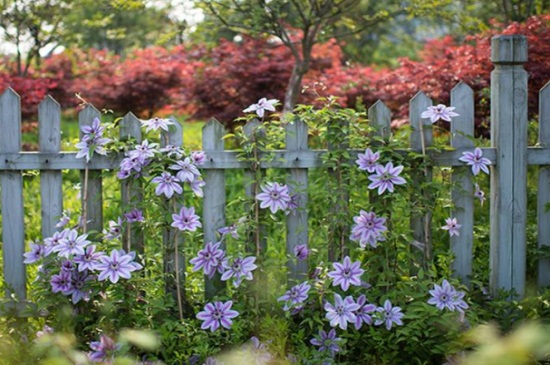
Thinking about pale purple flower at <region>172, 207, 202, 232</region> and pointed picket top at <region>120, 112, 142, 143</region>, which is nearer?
pale purple flower at <region>172, 207, 202, 232</region>

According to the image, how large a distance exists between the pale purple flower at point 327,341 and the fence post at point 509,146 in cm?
95

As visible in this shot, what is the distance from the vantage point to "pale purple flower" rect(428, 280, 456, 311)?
298cm

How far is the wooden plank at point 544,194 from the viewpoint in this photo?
3.28 m

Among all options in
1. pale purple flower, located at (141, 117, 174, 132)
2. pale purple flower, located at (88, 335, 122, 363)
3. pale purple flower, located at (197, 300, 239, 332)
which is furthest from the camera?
pale purple flower, located at (141, 117, 174, 132)

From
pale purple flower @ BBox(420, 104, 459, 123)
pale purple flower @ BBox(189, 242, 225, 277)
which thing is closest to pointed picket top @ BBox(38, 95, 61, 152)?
pale purple flower @ BBox(189, 242, 225, 277)

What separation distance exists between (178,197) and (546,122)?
1729 millimetres

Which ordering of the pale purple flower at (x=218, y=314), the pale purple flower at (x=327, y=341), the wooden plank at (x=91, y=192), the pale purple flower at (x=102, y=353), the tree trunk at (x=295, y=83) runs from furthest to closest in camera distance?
the tree trunk at (x=295, y=83) < the wooden plank at (x=91, y=192) < the pale purple flower at (x=218, y=314) < the pale purple flower at (x=327, y=341) < the pale purple flower at (x=102, y=353)

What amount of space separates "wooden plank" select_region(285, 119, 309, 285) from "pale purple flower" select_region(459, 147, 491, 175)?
28.1 inches

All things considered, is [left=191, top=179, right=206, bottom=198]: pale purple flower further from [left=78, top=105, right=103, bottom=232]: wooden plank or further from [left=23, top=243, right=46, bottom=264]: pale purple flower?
[left=23, top=243, right=46, bottom=264]: pale purple flower

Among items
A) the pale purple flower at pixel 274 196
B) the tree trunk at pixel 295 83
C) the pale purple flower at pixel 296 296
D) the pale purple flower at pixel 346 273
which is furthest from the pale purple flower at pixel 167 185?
the tree trunk at pixel 295 83

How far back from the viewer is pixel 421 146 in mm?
3209

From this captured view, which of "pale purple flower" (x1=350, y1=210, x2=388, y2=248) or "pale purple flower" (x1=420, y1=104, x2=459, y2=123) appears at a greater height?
"pale purple flower" (x1=420, y1=104, x2=459, y2=123)

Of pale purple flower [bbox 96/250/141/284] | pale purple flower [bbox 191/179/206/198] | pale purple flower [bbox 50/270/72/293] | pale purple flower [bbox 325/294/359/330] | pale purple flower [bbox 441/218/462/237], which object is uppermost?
pale purple flower [bbox 191/179/206/198]

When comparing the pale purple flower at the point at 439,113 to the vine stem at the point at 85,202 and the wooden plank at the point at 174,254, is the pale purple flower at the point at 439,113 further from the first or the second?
the vine stem at the point at 85,202
